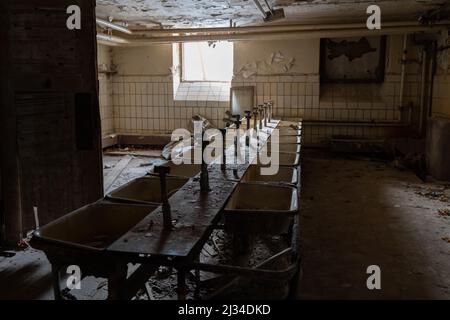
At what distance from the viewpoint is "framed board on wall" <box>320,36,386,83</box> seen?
7.71 metres

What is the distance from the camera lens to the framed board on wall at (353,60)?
7.71 meters

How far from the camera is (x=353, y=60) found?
25.7ft

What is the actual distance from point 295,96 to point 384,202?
3429 millimetres

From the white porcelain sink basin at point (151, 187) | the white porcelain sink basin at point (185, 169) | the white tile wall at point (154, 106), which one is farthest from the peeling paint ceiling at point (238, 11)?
the white porcelain sink basin at point (151, 187)

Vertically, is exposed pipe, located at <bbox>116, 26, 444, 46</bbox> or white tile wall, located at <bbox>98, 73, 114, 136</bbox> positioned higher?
exposed pipe, located at <bbox>116, 26, 444, 46</bbox>

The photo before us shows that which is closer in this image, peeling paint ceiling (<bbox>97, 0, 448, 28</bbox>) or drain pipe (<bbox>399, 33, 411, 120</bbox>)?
peeling paint ceiling (<bbox>97, 0, 448, 28</bbox>)

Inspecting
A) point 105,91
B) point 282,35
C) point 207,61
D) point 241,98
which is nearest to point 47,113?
point 282,35

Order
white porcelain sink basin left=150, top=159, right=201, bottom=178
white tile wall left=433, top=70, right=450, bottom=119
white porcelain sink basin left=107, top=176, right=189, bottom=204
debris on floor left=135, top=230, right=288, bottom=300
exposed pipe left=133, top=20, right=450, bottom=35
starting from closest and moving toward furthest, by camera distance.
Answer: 1. debris on floor left=135, top=230, right=288, bottom=300
2. white porcelain sink basin left=107, top=176, right=189, bottom=204
3. white porcelain sink basin left=150, top=159, right=201, bottom=178
4. white tile wall left=433, top=70, right=450, bottom=119
5. exposed pipe left=133, top=20, right=450, bottom=35

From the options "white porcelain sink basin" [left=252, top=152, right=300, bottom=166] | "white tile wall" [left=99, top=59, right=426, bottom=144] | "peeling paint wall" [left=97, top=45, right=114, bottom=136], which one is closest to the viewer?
"white porcelain sink basin" [left=252, top=152, right=300, bottom=166]

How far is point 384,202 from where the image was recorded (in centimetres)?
496

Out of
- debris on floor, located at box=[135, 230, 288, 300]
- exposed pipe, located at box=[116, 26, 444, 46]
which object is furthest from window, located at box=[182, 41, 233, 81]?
debris on floor, located at box=[135, 230, 288, 300]

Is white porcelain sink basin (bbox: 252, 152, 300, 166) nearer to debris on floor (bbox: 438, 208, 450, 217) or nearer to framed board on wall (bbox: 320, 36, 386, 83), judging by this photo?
debris on floor (bbox: 438, 208, 450, 217)
